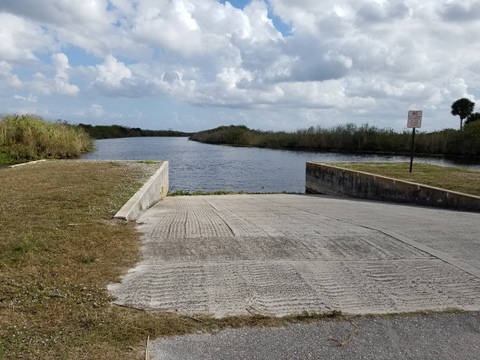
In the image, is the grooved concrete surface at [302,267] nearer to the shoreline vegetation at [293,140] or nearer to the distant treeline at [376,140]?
the shoreline vegetation at [293,140]

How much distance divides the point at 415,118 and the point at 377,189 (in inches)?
144

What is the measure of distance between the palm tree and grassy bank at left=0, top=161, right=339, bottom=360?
66541mm

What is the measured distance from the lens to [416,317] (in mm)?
3791

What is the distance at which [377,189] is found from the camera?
47.2 feet

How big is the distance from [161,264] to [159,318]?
1.44m

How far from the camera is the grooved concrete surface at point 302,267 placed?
4.04 meters

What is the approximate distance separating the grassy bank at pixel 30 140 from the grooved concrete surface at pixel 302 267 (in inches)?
950

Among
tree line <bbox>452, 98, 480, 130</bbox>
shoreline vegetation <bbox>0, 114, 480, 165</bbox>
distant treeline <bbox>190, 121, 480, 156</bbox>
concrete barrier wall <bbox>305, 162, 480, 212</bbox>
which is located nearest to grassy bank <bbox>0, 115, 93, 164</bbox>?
shoreline vegetation <bbox>0, 114, 480, 165</bbox>

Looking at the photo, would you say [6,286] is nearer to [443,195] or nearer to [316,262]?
[316,262]

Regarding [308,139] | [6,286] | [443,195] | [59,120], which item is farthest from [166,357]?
[308,139]

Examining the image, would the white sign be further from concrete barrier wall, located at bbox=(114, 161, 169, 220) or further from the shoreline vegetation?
the shoreline vegetation

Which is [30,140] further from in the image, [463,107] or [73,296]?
[463,107]

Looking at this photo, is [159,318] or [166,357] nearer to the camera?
[166,357]

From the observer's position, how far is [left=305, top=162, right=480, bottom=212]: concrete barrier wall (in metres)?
11.0
